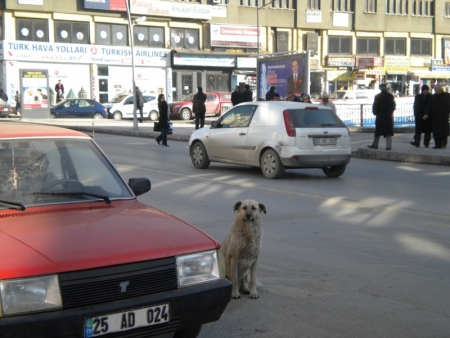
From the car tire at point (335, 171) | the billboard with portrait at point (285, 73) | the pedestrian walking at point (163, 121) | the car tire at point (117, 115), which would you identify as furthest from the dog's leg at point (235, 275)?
the car tire at point (117, 115)

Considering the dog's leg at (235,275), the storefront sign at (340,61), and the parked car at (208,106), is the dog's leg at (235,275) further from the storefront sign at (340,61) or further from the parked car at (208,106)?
the storefront sign at (340,61)

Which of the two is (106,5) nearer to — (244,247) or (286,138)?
(286,138)

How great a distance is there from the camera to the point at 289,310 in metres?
6.02

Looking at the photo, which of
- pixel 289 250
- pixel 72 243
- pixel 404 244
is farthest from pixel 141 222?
pixel 404 244

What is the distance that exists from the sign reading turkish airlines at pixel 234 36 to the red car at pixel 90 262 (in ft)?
177

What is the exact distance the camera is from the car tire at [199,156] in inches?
660

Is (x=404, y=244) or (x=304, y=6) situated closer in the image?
(x=404, y=244)

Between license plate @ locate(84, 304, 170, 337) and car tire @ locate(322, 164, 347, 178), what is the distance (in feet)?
37.6

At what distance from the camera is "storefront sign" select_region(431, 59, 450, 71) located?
70188 millimetres

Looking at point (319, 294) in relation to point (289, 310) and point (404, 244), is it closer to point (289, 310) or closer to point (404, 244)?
point (289, 310)

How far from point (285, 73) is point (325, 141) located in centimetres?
1575

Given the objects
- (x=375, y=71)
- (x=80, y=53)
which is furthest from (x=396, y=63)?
(x=80, y=53)

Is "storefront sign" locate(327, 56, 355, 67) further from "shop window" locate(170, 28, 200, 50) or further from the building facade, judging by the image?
"shop window" locate(170, 28, 200, 50)

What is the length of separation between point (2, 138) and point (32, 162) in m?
0.28
